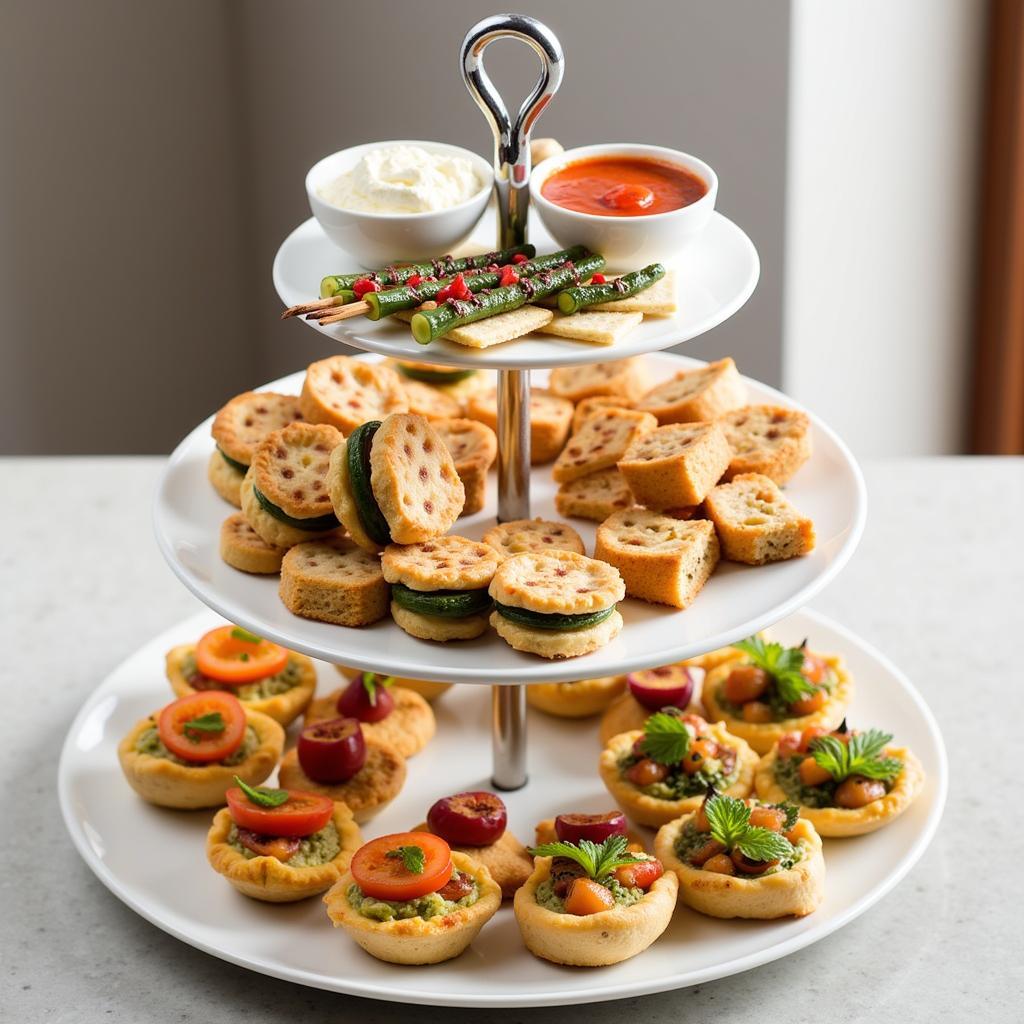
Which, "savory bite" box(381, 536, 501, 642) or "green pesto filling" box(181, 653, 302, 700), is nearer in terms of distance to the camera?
"savory bite" box(381, 536, 501, 642)

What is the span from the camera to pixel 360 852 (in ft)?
8.96

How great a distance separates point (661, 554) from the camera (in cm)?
254

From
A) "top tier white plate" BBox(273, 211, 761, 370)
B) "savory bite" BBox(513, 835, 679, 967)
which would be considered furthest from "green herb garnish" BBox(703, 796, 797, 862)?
"top tier white plate" BBox(273, 211, 761, 370)

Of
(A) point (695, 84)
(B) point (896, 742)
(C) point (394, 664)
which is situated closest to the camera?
(C) point (394, 664)

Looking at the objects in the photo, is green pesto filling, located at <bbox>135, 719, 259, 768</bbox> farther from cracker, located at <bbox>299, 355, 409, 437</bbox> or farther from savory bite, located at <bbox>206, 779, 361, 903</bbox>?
cracker, located at <bbox>299, 355, 409, 437</bbox>

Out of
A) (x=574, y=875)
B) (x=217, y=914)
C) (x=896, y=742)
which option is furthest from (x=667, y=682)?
(x=217, y=914)

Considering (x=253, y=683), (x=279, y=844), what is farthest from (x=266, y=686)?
(x=279, y=844)

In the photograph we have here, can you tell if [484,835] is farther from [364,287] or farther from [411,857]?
[364,287]

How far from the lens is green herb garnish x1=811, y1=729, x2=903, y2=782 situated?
2.96m

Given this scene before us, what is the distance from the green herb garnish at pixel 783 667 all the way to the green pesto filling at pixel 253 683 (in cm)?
96

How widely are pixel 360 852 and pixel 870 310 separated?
10.7 feet

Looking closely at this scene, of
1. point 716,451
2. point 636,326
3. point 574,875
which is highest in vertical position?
point 636,326

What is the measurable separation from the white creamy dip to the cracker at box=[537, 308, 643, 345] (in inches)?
10.4

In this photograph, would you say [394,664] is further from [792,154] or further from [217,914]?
[792,154]
